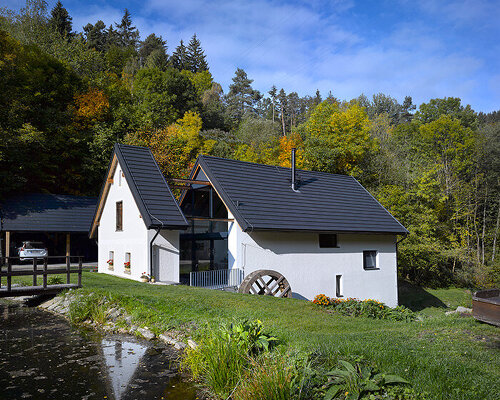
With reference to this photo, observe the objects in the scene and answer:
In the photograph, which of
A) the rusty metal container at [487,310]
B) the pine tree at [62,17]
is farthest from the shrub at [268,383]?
the pine tree at [62,17]

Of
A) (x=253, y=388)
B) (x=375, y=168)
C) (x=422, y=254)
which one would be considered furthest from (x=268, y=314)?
(x=375, y=168)

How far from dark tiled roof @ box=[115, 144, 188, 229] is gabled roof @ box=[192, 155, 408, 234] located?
217 cm

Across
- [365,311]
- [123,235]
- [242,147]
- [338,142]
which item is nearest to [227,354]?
[365,311]

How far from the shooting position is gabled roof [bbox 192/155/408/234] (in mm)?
17875

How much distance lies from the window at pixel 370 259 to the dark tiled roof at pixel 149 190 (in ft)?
32.6

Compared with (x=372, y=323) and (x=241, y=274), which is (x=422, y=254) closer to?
(x=241, y=274)

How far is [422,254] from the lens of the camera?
28453 mm

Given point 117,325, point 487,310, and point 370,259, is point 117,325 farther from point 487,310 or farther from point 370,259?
point 370,259

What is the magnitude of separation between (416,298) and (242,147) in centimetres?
2360

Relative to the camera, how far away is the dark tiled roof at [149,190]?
1652cm

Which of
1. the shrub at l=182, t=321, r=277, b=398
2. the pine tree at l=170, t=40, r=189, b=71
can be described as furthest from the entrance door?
the pine tree at l=170, t=40, r=189, b=71

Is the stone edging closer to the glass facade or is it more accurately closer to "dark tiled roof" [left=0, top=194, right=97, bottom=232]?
the glass facade

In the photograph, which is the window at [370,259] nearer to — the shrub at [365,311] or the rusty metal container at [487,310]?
the shrub at [365,311]

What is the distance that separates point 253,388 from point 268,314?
4539 millimetres
